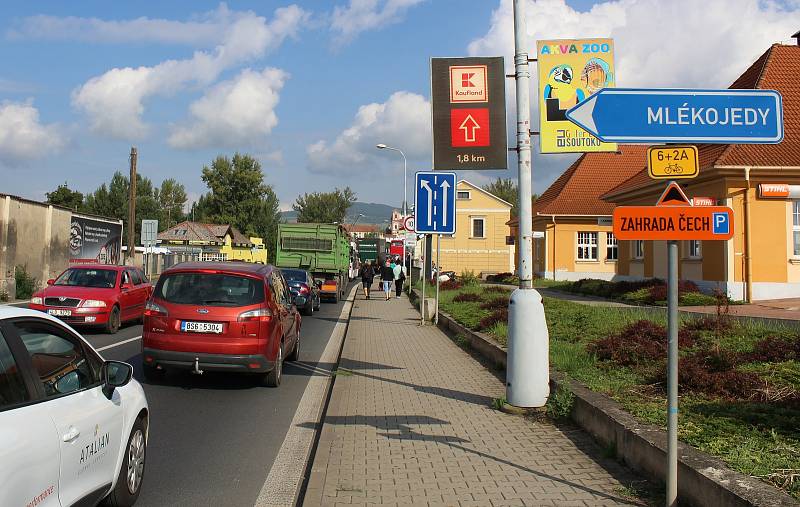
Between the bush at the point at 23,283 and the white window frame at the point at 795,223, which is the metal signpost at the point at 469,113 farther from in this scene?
the bush at the point at 23,283

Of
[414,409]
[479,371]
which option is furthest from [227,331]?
[479,371]

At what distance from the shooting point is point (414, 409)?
25.1ft

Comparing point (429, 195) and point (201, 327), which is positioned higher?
point (429, 195)

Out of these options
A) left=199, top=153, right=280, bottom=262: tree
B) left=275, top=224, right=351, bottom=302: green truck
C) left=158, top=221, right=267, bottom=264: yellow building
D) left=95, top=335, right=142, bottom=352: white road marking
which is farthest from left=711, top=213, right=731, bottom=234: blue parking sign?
left=199, top=153, right=280, bottom=262: tree

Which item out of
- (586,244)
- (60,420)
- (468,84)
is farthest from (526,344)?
(586,244)

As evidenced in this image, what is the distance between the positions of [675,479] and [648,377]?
10.6 ft

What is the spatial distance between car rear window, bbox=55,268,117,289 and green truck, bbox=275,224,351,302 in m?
12.8

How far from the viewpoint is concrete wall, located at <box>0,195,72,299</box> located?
27734 mm

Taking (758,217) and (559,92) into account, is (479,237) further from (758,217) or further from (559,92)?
(559,92)

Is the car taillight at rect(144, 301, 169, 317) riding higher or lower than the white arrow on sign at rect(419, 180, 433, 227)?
lower

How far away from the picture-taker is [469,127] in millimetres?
9203

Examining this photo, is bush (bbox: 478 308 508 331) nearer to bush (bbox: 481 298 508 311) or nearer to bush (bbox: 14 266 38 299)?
bush (bbox: 481 298 508 311)

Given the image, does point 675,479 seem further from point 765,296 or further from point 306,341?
point 765,296

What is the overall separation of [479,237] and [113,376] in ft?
182
